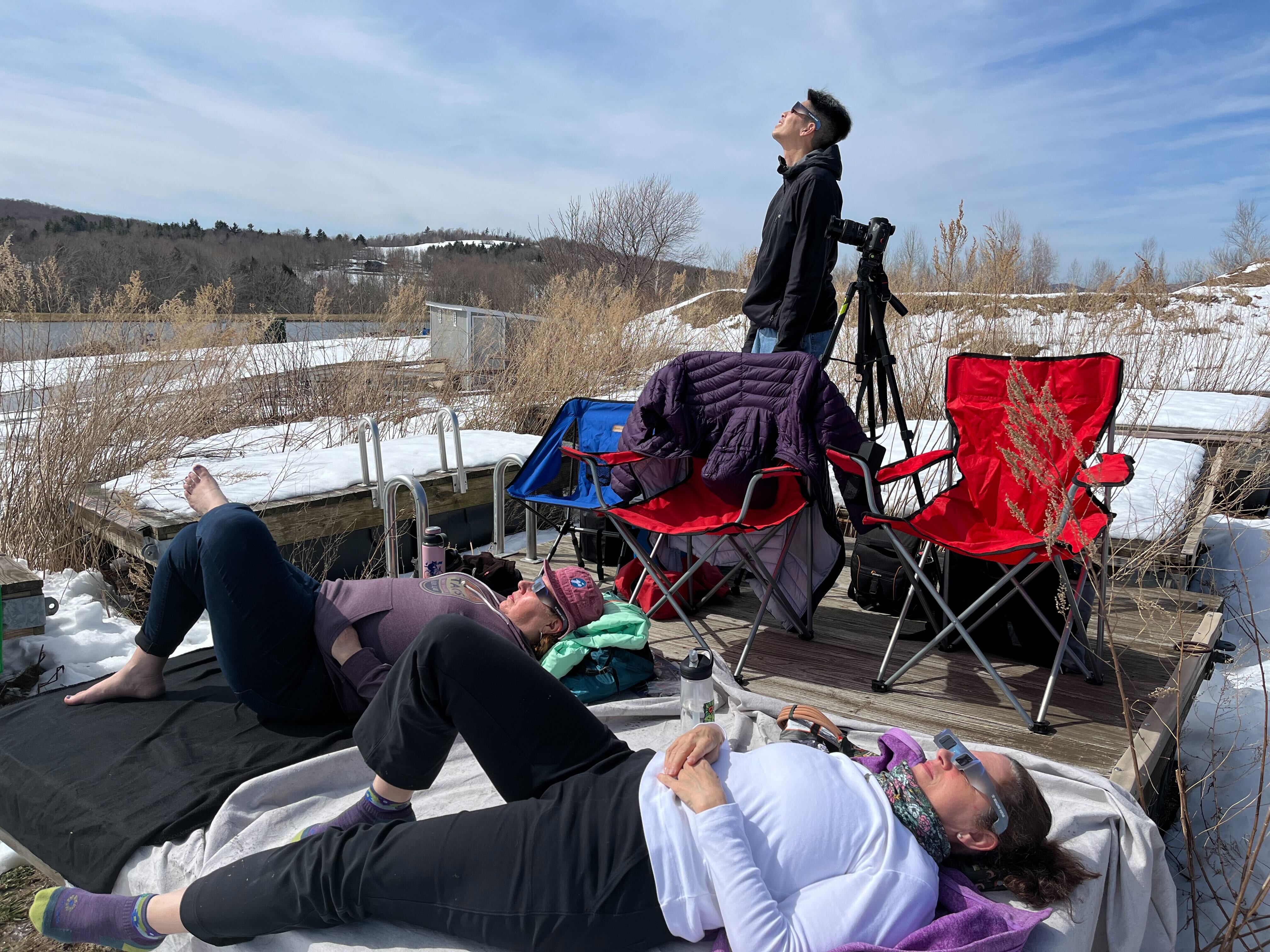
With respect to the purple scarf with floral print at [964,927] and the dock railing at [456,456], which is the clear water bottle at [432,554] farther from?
the purple scarf with floral print at [964,927]

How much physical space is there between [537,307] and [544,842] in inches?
269

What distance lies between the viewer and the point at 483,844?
135cm

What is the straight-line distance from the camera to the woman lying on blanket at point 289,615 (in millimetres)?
1964

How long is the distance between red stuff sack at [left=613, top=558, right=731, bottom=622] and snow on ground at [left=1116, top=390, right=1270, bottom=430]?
8.66 ft

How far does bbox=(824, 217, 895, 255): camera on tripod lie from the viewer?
3.52m

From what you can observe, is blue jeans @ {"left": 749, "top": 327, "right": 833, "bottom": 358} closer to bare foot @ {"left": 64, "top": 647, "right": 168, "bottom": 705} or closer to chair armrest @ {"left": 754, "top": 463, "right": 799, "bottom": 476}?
chair armrest @ {"left": 754, "top": 463, "right": 799, "bottom": 476}

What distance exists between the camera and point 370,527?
13.4 feet

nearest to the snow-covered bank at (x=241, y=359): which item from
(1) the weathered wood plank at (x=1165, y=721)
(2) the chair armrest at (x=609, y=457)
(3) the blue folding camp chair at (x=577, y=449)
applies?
(3) the blue folding camp chair at (x=577, y=449)

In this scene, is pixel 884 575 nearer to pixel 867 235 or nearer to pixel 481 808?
pixel 867 235

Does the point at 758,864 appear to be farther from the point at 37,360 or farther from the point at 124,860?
the point at 37,360

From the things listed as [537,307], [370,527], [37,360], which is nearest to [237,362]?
[37,360]

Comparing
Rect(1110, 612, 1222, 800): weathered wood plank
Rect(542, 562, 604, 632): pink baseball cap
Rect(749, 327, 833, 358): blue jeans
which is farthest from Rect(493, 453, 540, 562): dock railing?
Rect(1110, 612, 1222, 800): weathered wood plank

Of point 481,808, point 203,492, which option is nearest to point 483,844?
point 481,808

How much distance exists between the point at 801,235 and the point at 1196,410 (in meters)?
3.51
